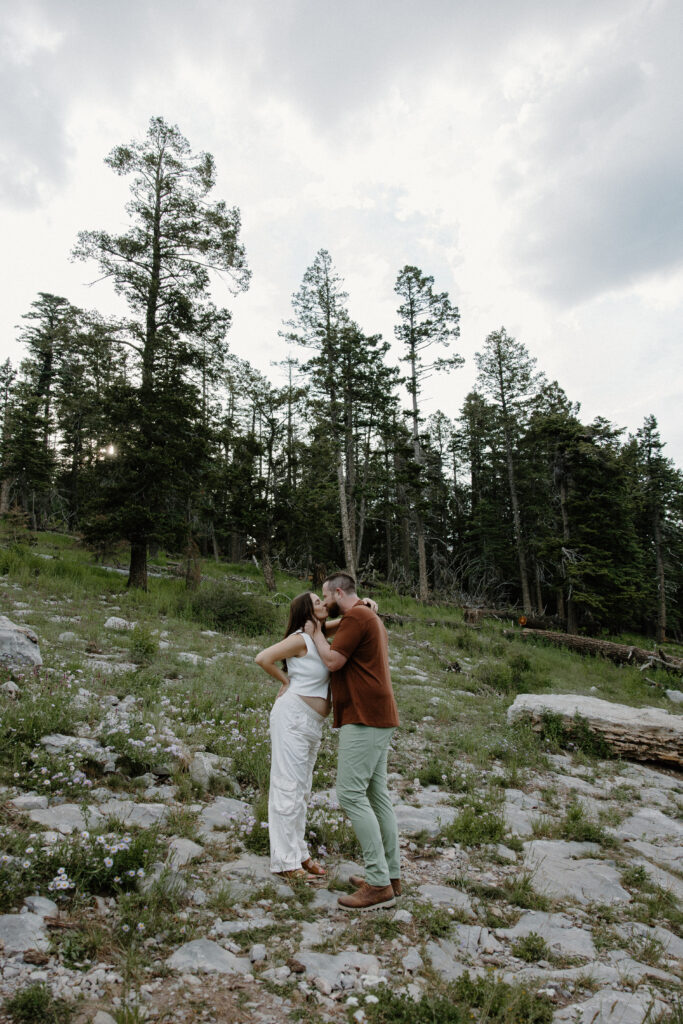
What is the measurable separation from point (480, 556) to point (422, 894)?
36.5m

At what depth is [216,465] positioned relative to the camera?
17.8 m

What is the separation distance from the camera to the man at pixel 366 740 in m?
3.58

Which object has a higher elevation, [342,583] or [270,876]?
[342,583]

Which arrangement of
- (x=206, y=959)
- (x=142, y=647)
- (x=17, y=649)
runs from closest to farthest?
(x=206, y=959) < (x=17, y=649) < (x=142, y=647)

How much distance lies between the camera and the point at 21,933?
2617 mm

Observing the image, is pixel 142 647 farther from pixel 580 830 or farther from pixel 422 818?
pixel 580 830

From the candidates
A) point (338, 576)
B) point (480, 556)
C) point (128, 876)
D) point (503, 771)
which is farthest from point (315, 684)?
point (480, 556)

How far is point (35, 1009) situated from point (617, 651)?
21285 millimetres

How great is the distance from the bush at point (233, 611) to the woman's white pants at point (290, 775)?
9929mm

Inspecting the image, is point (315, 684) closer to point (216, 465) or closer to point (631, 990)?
point (631, 990)

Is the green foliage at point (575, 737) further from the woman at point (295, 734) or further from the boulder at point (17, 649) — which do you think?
the boulder at point (17, 649)

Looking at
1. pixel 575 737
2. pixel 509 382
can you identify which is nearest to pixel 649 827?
pixel 575 737

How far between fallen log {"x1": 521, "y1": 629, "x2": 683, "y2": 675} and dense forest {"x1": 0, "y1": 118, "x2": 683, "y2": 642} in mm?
5292

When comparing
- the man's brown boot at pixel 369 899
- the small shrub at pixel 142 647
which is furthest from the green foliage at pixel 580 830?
the small shrub at pixel 142 647
